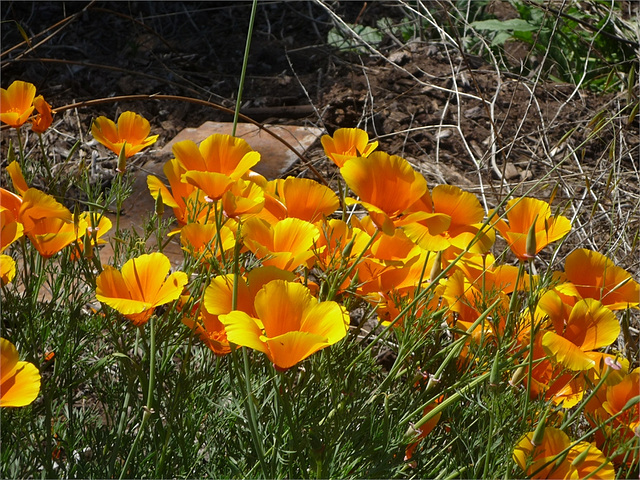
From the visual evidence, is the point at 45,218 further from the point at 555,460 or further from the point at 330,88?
the point at 330,88

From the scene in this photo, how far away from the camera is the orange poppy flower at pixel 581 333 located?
0.94m

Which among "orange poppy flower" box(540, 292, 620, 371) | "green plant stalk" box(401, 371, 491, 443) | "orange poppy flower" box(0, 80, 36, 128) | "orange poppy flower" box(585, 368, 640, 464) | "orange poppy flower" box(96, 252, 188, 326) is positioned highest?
"orange poppy flower" box(0, 80, 36, 128)

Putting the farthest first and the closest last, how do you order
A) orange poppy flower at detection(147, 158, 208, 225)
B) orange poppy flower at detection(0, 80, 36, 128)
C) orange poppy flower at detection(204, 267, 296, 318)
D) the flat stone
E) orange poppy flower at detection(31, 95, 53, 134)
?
the flat stone < orange poppy flower at detection(31, 95, 53, 134) < orange poppy flower at detection(0, 80, 36, 128) < orange poppy flower at detection(147, 158, 208, 225) < orange poppy flower at detection(204, 267, 296, 318)

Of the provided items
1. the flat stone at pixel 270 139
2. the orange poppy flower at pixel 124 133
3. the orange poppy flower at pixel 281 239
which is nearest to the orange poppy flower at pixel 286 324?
the orange poppy flower at pixel 281 239

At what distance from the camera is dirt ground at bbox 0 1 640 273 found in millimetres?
2764

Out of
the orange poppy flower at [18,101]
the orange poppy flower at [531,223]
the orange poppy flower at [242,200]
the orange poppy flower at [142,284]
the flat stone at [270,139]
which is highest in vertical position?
the orange poppy flower at [18,101]

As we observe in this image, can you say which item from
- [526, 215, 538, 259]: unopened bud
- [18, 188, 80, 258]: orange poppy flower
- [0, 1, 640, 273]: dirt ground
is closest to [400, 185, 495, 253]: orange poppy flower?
[526, 215, 538, 259]: unopened bud

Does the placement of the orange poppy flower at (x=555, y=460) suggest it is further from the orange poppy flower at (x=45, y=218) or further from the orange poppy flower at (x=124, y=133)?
the orange poppy flower at (x=124, y=133)

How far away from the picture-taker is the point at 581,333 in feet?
3.21

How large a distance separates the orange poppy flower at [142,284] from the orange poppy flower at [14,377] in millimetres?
131

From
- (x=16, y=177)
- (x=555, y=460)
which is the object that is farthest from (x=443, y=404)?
(x=16, y=177)

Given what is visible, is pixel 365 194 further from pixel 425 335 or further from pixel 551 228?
pixel 551 228

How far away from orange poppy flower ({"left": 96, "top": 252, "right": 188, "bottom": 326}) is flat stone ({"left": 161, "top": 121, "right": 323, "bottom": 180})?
164cm

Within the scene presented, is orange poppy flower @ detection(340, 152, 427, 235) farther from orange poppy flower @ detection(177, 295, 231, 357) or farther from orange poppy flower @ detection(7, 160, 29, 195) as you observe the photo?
orange poppy flower @ detection(7, 160, 29, 195)
